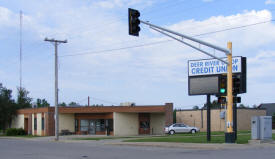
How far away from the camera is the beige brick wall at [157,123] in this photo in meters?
54.8

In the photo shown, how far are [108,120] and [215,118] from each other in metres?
15.7

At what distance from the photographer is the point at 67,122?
5447cm

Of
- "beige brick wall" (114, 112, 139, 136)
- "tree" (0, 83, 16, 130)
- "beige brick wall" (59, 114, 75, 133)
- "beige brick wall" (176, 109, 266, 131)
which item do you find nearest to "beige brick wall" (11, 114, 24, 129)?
"tree" (0, 83, 16, 130)

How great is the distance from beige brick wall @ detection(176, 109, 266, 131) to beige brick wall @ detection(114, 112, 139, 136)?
11018 millimetres

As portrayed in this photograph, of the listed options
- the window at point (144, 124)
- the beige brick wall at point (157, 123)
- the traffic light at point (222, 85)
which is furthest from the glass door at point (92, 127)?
the traffic light at point (222, 85)

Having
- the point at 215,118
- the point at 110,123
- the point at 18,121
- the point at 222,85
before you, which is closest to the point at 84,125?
the point at 110,123

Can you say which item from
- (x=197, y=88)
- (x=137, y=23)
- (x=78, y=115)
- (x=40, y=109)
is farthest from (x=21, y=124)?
(x=137, y=23)

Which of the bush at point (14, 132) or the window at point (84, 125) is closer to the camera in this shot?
the window at point (84, 125)

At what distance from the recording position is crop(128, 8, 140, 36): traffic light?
1889 cm

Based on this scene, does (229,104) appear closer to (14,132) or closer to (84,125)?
(84,125)

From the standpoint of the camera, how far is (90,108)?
52.8 meters

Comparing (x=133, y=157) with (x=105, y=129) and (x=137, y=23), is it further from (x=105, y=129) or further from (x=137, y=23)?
(x=105, y=129)

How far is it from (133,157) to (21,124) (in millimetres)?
47786

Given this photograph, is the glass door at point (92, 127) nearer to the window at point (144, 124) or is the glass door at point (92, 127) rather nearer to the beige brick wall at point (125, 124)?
the beige brick wall at point (125, 124)
